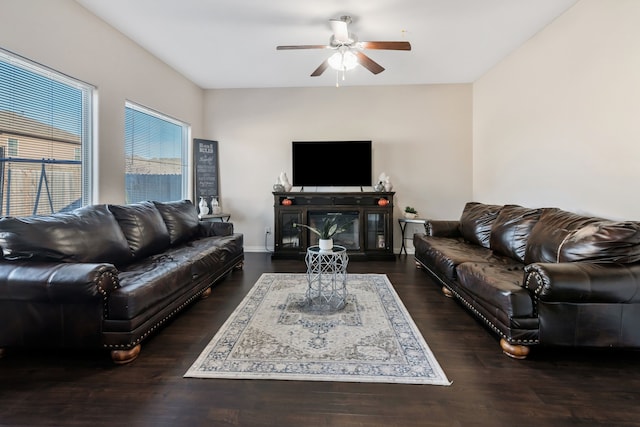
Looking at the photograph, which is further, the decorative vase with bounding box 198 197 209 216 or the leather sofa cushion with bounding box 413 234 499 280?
the decorative vase with bounding box 198 197 209 216

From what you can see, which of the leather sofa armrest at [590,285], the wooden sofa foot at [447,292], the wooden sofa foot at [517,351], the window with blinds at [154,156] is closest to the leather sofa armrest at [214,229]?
the window with blinds at [154,156]

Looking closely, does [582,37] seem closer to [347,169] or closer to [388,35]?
[388,35]

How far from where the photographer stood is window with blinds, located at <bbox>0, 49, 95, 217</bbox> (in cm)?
245

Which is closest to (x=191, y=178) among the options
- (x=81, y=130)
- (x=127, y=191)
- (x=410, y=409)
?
(x=127, y=191)

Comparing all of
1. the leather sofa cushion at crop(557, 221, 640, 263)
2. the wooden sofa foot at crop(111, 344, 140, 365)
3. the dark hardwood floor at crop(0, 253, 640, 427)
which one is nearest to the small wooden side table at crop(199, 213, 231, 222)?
the dark hardwood floor at crop(0, 253, 640, 427)

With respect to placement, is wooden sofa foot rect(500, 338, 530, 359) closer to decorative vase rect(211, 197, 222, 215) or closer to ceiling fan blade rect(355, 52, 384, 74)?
ceiling fan blade rect(355, 52, 384, 74)

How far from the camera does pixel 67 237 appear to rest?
7.43ft

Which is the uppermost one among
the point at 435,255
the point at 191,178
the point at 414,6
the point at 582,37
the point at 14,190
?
the point at 414,6

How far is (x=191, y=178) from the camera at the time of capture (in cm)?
528

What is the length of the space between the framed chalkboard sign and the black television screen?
4.64 feet

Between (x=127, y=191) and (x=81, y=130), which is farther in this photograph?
(x=127, y=191)

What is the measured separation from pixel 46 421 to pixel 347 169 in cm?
452

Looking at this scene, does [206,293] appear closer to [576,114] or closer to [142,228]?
[142,228]

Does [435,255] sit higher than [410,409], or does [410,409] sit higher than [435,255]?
[435,255]
